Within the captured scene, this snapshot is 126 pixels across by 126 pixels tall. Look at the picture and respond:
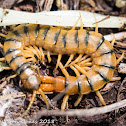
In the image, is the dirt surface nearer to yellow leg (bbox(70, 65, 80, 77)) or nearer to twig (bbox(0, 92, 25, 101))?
twig (bbox(0, 92, 25, 101))

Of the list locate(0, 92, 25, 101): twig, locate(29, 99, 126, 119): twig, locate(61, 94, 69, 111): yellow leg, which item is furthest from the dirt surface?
locate(29, 99, 126, 119): twig

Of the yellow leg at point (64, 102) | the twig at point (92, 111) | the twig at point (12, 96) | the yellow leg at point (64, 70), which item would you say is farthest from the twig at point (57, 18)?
the twig at point (92, 111)

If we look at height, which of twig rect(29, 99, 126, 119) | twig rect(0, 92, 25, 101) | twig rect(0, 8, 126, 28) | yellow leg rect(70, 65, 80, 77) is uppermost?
twig rect(0, 8, 126, 28)

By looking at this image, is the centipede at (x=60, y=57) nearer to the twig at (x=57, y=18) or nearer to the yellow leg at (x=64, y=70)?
the yellow leg at (x=64, y=70)

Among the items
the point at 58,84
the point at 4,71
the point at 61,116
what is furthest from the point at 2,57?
the point at 61,116

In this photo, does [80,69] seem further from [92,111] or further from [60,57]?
[92,111]

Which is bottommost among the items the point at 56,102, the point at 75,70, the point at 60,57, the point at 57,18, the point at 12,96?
the point at 56,102

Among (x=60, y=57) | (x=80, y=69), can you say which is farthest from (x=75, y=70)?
(x=60, y=57)

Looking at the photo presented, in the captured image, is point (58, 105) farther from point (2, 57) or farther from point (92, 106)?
point (2, 57)

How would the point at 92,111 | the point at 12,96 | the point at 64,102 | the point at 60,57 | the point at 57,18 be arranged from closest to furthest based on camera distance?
the point at 92,111
the point at 12,96
the point at 64,102
the point at 60,57
the point at 57,18
